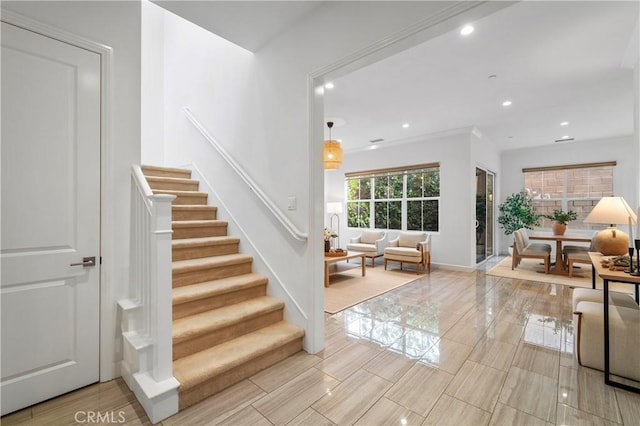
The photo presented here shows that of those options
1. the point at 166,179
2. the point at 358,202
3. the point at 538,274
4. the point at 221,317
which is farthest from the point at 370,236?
the point at 221,317

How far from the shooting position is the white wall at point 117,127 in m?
2.08

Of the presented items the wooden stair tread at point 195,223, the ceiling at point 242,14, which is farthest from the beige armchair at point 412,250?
the ceiling at point 242,14

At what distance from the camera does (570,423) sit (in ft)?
5.50

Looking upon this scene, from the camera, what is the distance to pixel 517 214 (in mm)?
7391

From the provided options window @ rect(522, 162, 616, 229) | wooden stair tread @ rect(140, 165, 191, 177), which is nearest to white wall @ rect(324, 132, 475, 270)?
window @ rect(522, 162, 616, 229)

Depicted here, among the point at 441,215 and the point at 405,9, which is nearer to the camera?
the point at 405,9

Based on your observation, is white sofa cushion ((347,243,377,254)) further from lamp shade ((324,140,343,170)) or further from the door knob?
the door knob

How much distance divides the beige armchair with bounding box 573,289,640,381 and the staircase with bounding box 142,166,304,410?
2269mm

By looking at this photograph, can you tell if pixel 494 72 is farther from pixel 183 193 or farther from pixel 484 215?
pixel 484 215

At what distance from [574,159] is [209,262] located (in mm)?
8812

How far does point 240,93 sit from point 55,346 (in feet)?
9.12

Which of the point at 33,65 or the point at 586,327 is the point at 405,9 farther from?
the point at 586,327

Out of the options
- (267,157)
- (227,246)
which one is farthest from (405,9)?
(227,246)

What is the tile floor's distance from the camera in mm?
1723
